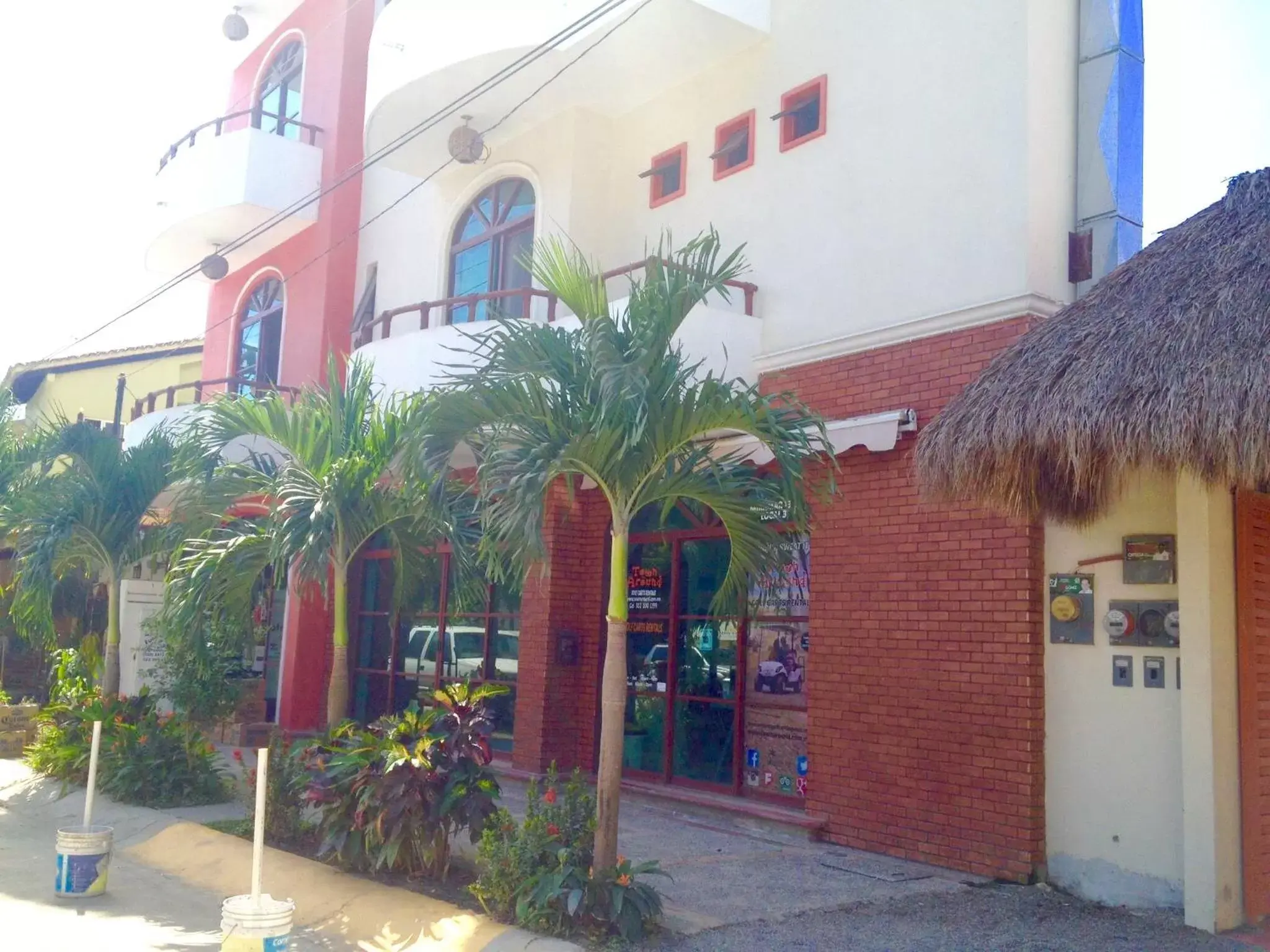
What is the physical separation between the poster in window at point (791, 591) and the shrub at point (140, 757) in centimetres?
517

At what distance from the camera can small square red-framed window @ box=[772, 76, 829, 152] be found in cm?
984

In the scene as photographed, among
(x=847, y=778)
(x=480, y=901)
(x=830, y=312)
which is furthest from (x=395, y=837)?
(x=830, y=312)

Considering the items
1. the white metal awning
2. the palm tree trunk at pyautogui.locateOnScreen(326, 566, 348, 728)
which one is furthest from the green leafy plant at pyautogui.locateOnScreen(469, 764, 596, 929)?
the white metal awning

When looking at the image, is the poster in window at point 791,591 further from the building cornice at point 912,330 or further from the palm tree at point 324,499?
the palm tree at point 324,499

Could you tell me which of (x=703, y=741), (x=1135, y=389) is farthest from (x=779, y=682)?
(x=1135, y=389)

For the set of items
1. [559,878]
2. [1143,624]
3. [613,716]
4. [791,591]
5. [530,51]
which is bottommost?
[559,878]

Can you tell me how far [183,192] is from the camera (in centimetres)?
1644

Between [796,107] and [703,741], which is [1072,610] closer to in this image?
[703,741]

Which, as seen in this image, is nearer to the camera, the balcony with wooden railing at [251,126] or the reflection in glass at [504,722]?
the reflection in glass at [504,722]

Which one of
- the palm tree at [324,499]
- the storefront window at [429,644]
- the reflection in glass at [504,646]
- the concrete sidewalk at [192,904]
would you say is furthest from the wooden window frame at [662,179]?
the concrete sidewalk at [192,904]

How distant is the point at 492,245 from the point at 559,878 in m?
8.62

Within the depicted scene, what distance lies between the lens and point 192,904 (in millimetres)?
7461

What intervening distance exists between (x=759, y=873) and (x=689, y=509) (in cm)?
371

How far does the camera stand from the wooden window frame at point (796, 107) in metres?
9.81
